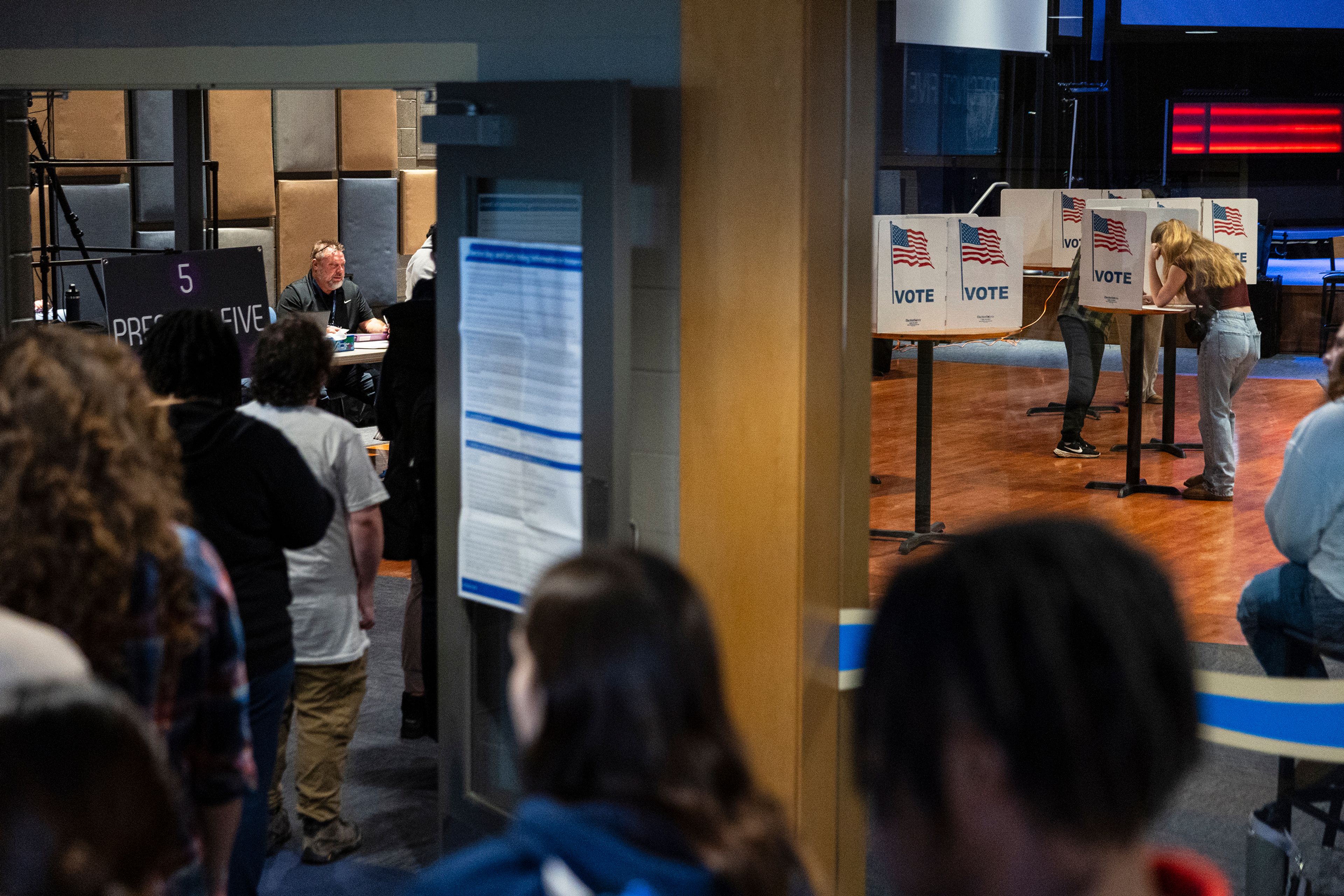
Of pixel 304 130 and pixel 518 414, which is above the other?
pixel 304 130

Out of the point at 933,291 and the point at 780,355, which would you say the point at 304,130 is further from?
the point at 780,355

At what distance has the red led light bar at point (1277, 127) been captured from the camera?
3020 millimetres

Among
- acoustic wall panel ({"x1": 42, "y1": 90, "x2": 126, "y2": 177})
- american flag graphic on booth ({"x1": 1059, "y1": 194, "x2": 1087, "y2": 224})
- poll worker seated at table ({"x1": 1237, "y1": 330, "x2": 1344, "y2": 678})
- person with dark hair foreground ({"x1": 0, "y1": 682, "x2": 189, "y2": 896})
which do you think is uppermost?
acoustic wall panel ({"x1": 42, "y1": 90, "x2": 126, "y2": 177})

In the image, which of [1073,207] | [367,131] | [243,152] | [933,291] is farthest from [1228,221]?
[367,131]

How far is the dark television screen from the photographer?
2.98m

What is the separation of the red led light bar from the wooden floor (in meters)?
0.49

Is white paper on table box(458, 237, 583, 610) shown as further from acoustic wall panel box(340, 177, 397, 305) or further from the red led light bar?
Result: acoustic wall panel box(340, 177, 397, 305)

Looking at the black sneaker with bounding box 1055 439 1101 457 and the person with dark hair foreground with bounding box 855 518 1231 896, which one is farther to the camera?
the black sneaker with bounding box 1055 439 1101 457

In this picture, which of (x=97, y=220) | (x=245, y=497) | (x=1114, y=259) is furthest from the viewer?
(x=97, y=220)

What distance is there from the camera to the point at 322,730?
3.74 metres

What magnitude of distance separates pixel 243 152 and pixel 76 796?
8.80 metres

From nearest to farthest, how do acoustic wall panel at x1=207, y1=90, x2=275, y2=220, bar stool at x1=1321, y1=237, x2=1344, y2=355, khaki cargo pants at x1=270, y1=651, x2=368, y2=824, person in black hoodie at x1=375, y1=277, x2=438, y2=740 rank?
1. bar stool at x1=1321, y1=237, x2=1344, y2=355
2. khaki cargo pants at x1=270, y1=651, x2=368, y2=824
3. person in black hoodie at x1=375, y1=277, x2=438, y2=740
4. acoustic wall panel at x1=207, y1=90, x2=275, y2=220

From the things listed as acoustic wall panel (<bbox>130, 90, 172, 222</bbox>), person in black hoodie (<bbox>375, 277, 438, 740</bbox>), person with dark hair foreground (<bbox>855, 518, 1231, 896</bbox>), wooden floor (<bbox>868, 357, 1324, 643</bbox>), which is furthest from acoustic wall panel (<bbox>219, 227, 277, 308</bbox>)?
person with dark hair foreground (<bbox>855, 518, 1231, 896</bbox>)

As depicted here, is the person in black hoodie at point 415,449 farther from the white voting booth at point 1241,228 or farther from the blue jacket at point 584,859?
the blue jacket at point 584,859
